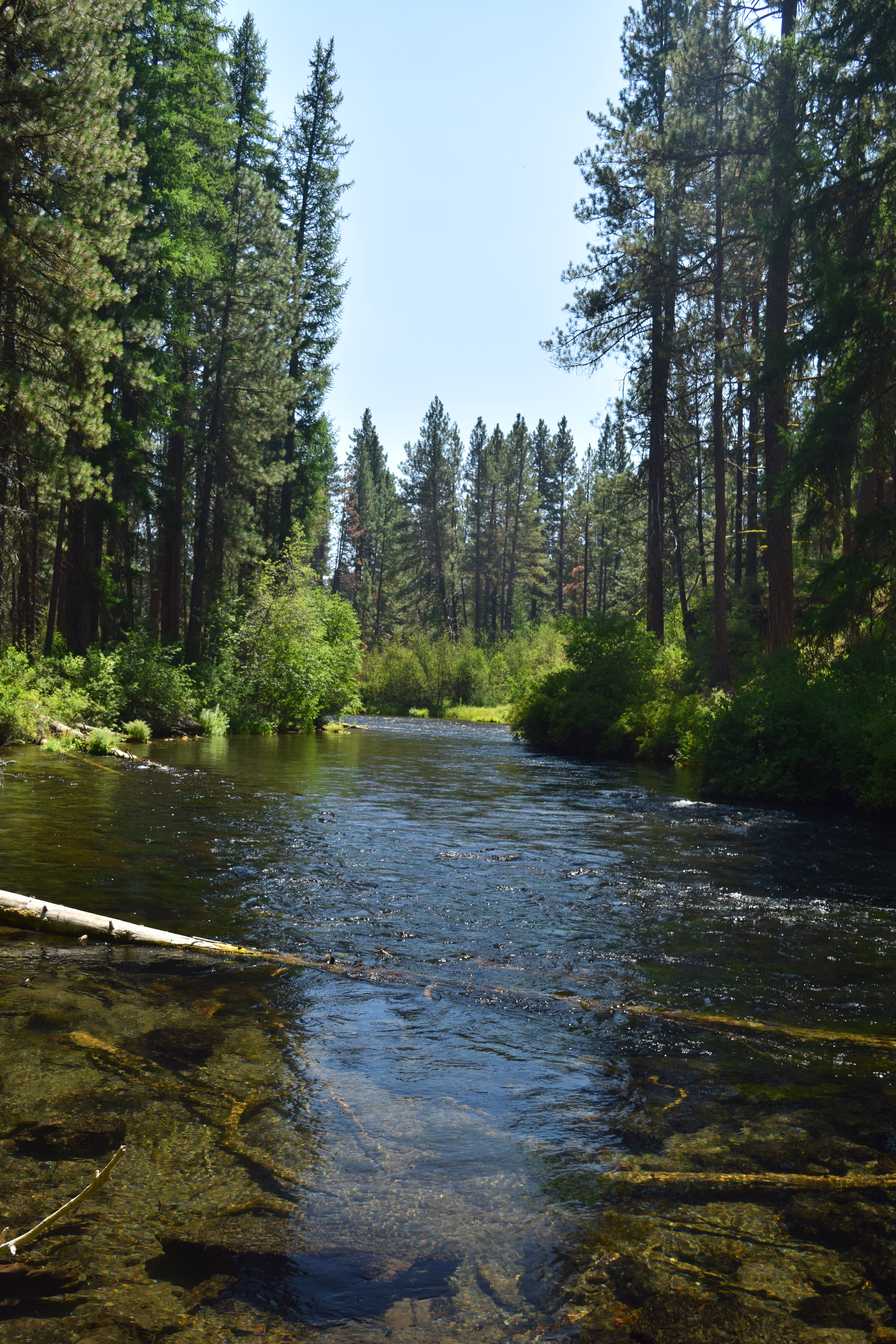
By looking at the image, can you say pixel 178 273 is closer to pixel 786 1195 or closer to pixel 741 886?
pixel 741 886

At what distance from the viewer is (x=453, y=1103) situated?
4102 mm

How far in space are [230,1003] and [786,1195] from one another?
3.08m

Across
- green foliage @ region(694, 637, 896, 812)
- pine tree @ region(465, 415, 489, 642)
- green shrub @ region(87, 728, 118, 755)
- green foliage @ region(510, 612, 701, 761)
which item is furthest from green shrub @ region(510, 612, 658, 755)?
pine tree @ region(465, 415, 489, 642)

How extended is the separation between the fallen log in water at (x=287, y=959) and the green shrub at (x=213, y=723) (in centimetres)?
2021

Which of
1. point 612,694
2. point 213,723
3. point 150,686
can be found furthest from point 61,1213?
point 213,723

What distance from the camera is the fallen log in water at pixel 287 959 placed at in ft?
17.8

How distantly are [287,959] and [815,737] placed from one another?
11066 millimetres

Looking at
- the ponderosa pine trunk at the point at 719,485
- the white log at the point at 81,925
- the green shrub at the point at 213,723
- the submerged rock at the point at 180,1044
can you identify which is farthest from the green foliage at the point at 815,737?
the green shrub at the point at 213,723

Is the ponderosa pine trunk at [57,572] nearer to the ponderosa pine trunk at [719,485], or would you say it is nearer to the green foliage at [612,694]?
the green foliage at [612,694]

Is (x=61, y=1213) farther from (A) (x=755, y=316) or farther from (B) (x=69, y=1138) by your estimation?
(A) (x=755, y=316)

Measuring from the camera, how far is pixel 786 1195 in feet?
10.9

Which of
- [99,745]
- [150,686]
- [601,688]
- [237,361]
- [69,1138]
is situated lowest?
[69,1138]

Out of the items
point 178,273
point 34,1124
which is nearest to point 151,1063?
point 34,1124

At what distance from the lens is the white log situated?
19.4ft
